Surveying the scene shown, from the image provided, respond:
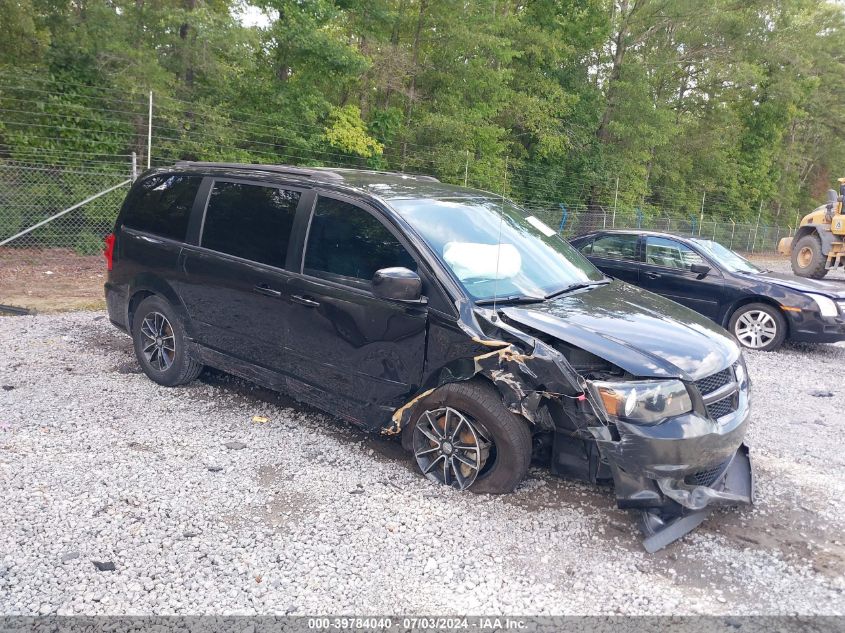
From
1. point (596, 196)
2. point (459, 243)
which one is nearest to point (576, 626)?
point (459, 243)

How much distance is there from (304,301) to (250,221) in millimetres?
899

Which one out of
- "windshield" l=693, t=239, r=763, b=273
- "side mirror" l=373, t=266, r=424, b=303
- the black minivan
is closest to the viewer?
the black minivan

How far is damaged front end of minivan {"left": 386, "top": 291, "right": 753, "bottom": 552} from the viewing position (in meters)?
3.27

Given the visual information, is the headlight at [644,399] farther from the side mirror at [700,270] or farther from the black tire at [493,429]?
the side mirror at [700,270]

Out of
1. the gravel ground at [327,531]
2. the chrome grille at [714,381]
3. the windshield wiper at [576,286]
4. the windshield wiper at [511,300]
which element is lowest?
the gravel ground at [327,531]

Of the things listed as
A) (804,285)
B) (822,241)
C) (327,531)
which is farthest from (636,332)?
(822,241)

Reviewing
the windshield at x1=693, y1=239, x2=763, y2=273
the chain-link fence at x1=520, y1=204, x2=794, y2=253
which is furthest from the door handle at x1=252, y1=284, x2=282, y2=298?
the chain-link fence at x1=520, y1=204, x2=794, y2=253

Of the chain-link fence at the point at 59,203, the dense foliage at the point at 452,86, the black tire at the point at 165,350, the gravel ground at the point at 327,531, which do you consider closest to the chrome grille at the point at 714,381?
the gravel ground at the point at 327,531

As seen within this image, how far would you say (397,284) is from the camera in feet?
12.1

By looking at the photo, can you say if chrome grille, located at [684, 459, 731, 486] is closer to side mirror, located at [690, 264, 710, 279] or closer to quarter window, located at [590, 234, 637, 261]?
side mirror, located at [690, 264, 710, 279]

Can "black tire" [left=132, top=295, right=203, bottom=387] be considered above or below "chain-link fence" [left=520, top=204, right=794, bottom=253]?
below

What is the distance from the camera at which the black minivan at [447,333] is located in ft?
11.0

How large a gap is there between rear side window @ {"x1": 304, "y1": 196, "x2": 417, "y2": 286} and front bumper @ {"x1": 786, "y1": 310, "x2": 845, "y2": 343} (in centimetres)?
612

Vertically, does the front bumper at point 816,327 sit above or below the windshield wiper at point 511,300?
below
